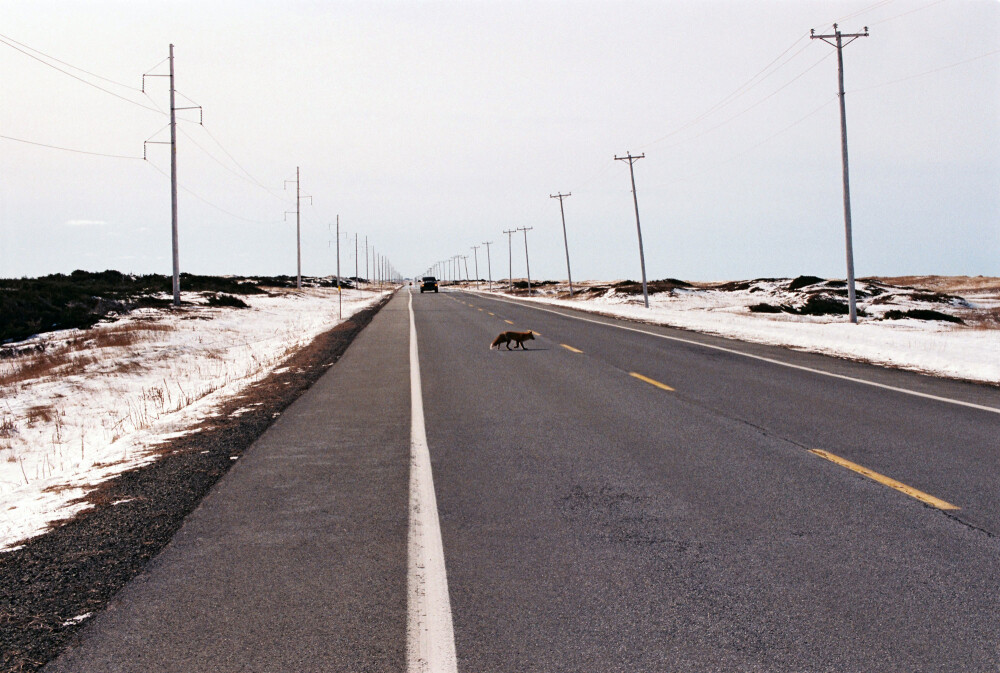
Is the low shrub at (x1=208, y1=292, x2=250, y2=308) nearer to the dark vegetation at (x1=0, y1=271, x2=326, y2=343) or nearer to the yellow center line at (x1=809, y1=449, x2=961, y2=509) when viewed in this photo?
the dark vegetation at (x1=0, y1=271, x2=326, y2=343)

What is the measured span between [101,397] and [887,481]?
1359 cm

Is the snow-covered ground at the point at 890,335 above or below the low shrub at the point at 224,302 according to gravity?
below

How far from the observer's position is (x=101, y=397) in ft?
45.8

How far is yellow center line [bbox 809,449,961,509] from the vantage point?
5.34 m

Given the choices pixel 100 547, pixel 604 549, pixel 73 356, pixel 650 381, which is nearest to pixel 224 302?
pixel 73 356

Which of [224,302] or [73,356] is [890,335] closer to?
[73,356]

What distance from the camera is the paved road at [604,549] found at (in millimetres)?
3342

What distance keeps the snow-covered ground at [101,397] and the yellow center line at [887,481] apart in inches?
257

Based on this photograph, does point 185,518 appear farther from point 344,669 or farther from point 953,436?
point 953,436

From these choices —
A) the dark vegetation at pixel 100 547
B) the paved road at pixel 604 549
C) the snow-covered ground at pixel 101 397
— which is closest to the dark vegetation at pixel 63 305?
the snow-covered ground at pixel 101 397

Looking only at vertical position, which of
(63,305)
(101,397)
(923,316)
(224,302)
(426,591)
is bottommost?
(426,591)

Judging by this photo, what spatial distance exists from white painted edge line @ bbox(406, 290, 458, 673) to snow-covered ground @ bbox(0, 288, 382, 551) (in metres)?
2.76

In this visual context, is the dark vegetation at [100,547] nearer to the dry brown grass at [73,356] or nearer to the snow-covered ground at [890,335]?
the dry brown grass at [73,356]

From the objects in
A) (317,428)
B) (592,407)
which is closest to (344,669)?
(317,428)
